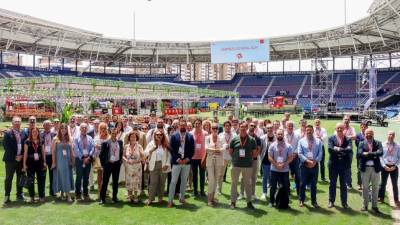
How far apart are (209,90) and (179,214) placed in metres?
28.3

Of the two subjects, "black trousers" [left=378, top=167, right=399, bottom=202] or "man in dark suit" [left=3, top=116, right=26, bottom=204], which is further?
"black trousers" [left=378, top=167, right=399, bottom=202]

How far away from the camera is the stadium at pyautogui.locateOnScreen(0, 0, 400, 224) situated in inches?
270

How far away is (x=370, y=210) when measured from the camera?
7090 mm

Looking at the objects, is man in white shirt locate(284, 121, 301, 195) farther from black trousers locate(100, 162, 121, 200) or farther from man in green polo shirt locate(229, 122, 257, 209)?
black trousers locate(100, 162, 121, 200)

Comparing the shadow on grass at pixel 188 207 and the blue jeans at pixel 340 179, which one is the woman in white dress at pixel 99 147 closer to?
the shadow on grass at pixel 188 207

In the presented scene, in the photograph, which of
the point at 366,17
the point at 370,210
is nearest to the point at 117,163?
the point at 370,210

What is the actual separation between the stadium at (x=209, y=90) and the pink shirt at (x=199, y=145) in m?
0.91

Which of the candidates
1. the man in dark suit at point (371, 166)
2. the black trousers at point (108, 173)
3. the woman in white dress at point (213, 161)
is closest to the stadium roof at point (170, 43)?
the man in dark suit at point (371, 166)

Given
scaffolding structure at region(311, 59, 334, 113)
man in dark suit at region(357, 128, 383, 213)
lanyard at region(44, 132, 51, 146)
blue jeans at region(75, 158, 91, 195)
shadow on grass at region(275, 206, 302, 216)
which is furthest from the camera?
scaffolding structure at region(311, 59, 334, 113)

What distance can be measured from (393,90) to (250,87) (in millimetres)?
21739

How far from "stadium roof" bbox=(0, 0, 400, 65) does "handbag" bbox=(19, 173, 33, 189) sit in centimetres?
3260

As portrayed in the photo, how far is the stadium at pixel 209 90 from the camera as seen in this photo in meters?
6.86

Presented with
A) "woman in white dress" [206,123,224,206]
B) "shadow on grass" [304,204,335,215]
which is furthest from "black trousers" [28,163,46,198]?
"shadow on grass" [304,204,335,215]

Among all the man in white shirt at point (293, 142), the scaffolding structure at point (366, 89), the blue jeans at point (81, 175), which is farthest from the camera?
the scaffolding structure at point (366, 89)
